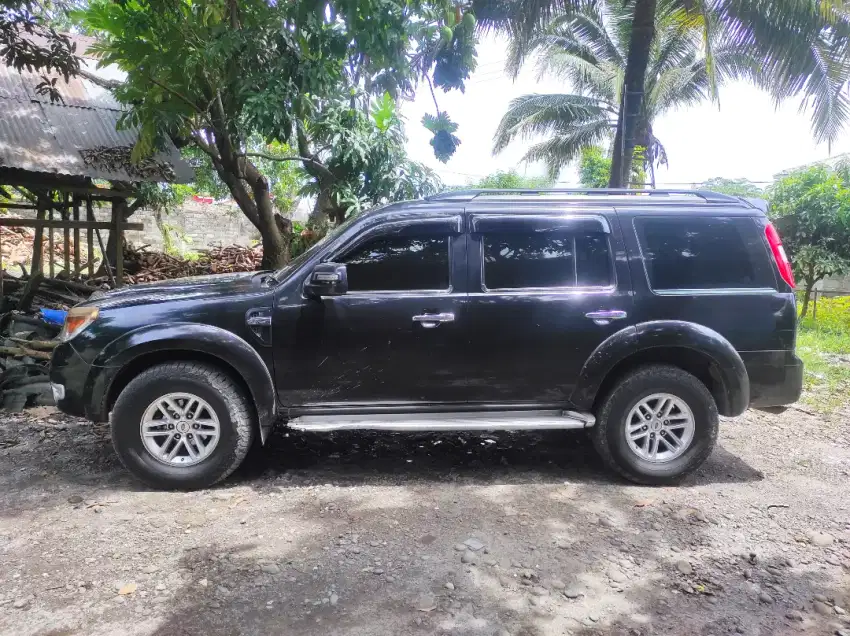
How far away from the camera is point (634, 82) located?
844cm

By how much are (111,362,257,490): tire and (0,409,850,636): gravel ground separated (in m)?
0.15

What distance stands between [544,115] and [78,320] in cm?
1641

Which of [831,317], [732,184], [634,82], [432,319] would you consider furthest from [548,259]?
[732,184]

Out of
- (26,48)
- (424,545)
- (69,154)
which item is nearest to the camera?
(424,545)

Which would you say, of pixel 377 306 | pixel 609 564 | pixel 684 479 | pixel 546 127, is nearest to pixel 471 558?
pixel 609 564

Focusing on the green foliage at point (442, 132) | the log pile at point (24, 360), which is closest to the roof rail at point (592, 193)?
the green foliage at point (442, 132)

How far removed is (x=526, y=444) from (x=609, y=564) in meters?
1.89

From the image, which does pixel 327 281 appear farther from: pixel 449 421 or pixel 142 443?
pixel 142 443

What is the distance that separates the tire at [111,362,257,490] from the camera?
12.5 feet

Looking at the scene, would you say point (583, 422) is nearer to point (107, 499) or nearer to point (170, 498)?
point (170, 498)

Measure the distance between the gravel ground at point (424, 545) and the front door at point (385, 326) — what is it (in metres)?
0.66

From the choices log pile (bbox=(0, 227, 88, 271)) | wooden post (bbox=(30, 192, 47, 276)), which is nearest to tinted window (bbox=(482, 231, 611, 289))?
wooden post (bbox=(30, 192, 47, 276))

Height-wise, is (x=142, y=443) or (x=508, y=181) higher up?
(x=508, y=181)

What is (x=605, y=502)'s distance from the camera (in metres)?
3.87
